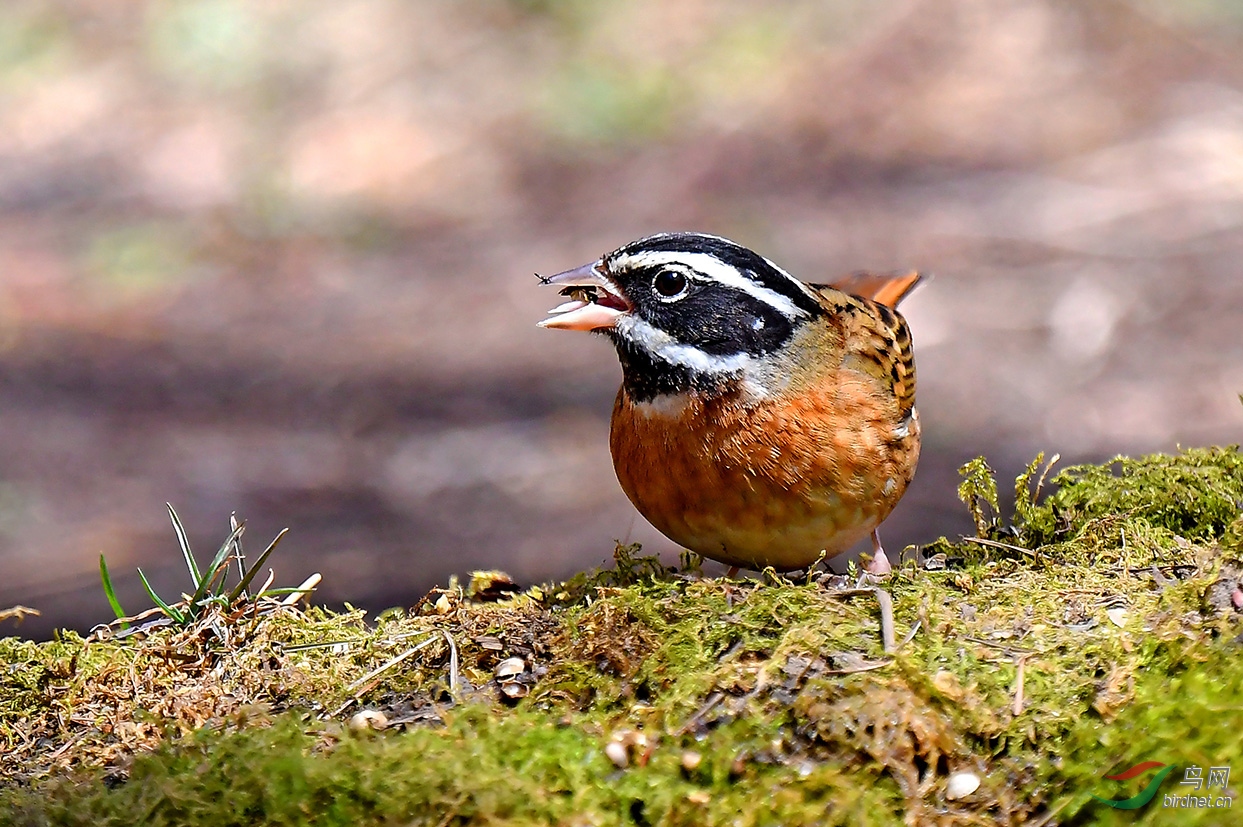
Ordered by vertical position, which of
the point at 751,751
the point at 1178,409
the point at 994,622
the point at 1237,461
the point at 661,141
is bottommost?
the point at 751,751

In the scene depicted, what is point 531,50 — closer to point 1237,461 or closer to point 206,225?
point 206,225

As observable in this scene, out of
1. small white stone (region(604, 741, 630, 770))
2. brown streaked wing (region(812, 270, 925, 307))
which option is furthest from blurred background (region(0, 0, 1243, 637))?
small white stone (region(604, 741, 630, 770))

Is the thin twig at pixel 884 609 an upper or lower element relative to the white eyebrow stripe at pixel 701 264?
lower

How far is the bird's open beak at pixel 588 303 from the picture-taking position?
5.22 m

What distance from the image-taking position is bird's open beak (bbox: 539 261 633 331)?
5.22 metres

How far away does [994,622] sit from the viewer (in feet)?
12.1

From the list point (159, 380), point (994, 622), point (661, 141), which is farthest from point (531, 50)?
point (994, 622)

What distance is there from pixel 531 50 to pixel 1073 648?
12.7 metres

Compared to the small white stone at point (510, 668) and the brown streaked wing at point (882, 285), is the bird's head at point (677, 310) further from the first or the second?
the brown streaked wing at point (882, 285)

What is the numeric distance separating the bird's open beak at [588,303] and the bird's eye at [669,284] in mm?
160

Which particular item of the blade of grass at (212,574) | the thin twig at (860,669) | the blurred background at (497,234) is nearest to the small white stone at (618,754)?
the thin twig at (860,669)

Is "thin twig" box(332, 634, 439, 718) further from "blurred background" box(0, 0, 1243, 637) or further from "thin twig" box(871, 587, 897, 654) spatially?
"blurred background" box(0, 0, 1243, 637)

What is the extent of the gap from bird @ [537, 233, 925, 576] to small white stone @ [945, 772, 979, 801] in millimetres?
1897

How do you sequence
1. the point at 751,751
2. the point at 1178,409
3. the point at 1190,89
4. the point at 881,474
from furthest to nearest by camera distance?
the point at 1190,89, the point at 1178,409, the point at 881,474, the point at 751,751
